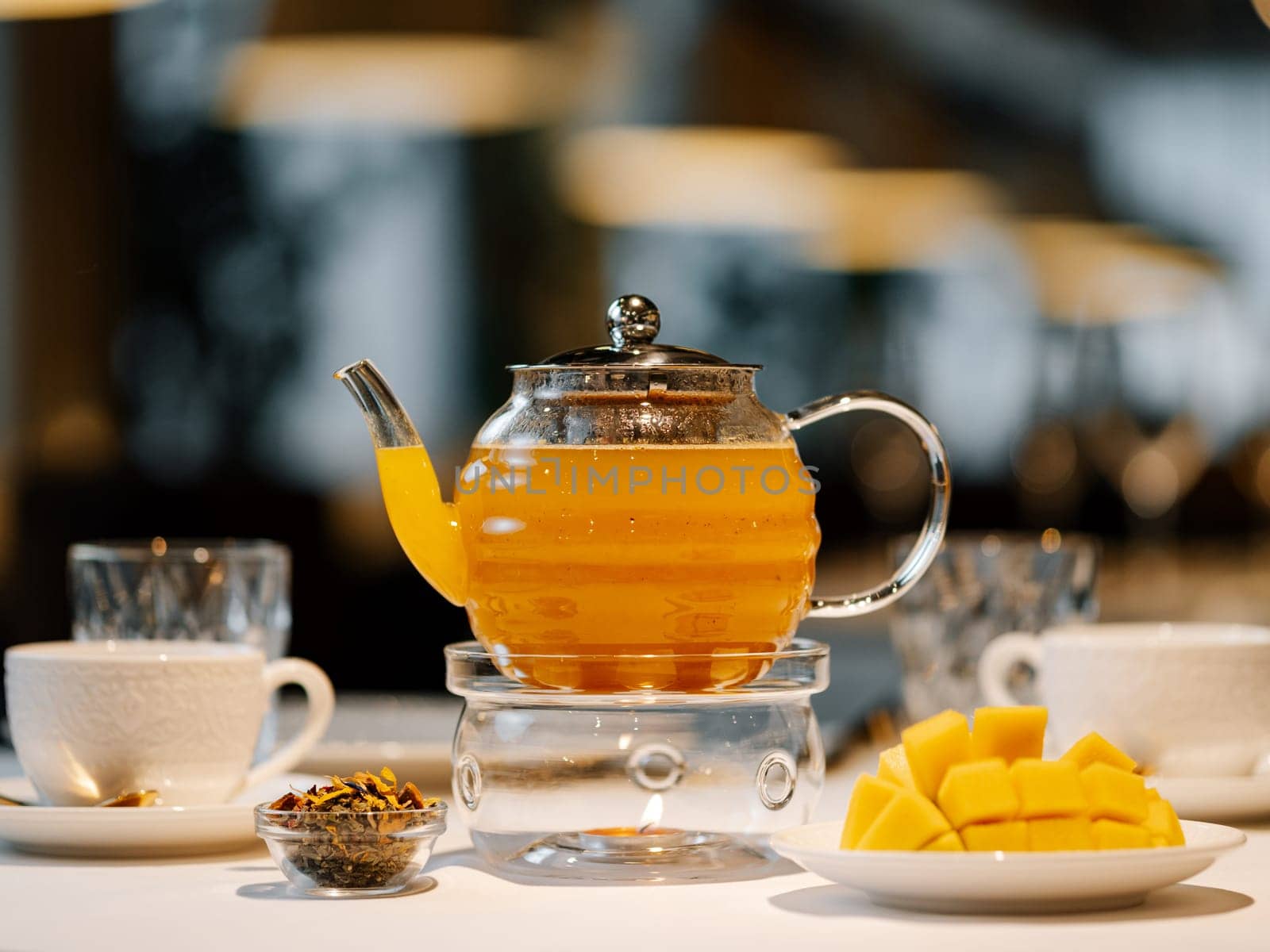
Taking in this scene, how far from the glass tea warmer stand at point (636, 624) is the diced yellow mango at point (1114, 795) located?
134 millimetres

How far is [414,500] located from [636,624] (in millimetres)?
113

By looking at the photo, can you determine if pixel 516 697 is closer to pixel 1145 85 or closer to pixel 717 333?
pixel 717 333

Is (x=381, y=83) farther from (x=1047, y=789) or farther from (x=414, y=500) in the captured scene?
(x=1047, y=789)

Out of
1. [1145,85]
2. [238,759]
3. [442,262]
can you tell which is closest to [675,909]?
[238,759]

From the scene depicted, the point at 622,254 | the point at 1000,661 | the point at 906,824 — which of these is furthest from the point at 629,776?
the point at 622,254

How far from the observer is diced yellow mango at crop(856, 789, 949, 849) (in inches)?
25.5

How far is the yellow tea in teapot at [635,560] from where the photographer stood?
2.43 feet

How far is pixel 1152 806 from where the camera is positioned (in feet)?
2.17

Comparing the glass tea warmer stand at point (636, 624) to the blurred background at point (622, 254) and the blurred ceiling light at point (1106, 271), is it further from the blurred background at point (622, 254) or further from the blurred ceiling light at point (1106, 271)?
the blurred ceiling light at point (1106, 271)

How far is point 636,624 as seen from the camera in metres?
0.74

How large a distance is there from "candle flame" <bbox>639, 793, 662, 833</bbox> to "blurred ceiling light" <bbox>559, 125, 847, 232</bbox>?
90.8 inches

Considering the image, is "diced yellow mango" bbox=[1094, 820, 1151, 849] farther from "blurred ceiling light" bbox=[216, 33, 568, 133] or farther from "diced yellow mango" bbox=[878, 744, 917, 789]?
"blurred ceiling light" bbox=[216, 33, 568, 133]

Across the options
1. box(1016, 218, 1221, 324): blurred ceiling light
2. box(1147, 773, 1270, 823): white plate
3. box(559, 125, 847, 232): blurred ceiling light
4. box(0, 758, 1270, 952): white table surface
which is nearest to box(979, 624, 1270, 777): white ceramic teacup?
box(1147, 773, 1270, 823): white plate

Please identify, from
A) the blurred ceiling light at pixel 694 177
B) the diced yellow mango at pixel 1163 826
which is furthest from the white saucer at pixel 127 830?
the blurred ceiling light at pixel 694 177
